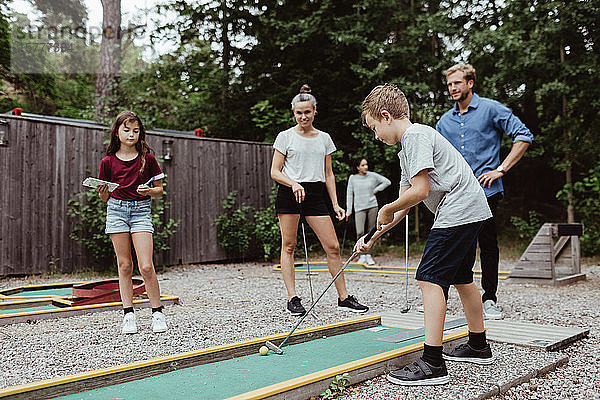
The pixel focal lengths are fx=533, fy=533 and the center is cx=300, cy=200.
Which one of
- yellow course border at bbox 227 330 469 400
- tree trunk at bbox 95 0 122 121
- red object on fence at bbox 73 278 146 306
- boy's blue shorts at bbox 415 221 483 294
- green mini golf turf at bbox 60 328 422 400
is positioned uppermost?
tree trunk at bbox 95 0 122 121

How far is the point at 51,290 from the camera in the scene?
520 cm

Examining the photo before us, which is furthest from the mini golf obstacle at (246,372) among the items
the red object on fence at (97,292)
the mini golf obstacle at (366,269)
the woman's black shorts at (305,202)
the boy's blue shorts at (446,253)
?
the mini golf obstacle at (366,269)

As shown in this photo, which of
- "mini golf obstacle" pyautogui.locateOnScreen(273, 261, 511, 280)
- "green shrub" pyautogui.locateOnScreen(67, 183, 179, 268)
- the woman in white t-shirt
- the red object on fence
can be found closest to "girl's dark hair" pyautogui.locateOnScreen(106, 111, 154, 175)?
the woman in white t-shirt

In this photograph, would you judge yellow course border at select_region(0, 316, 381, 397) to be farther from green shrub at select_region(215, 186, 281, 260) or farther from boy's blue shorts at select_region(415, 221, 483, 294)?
green shrub at select_region(215, 186, 281, 260)

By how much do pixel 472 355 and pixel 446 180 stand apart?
2.97 ft

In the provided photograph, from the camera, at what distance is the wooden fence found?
20.5 ft

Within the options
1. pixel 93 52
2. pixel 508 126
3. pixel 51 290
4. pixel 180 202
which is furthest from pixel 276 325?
pixel 93 52

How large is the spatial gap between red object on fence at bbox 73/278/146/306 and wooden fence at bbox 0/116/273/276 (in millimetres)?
2438

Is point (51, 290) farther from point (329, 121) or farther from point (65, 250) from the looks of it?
point (329, 121)

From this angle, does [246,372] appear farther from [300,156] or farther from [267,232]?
[267,232]

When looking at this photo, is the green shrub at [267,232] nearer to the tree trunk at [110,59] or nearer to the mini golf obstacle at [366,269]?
the mini golf obstacle at [366,269]

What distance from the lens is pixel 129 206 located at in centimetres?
334

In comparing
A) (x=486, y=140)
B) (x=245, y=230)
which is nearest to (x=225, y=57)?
(x=245, y=230)

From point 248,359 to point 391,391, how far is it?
71 cm
